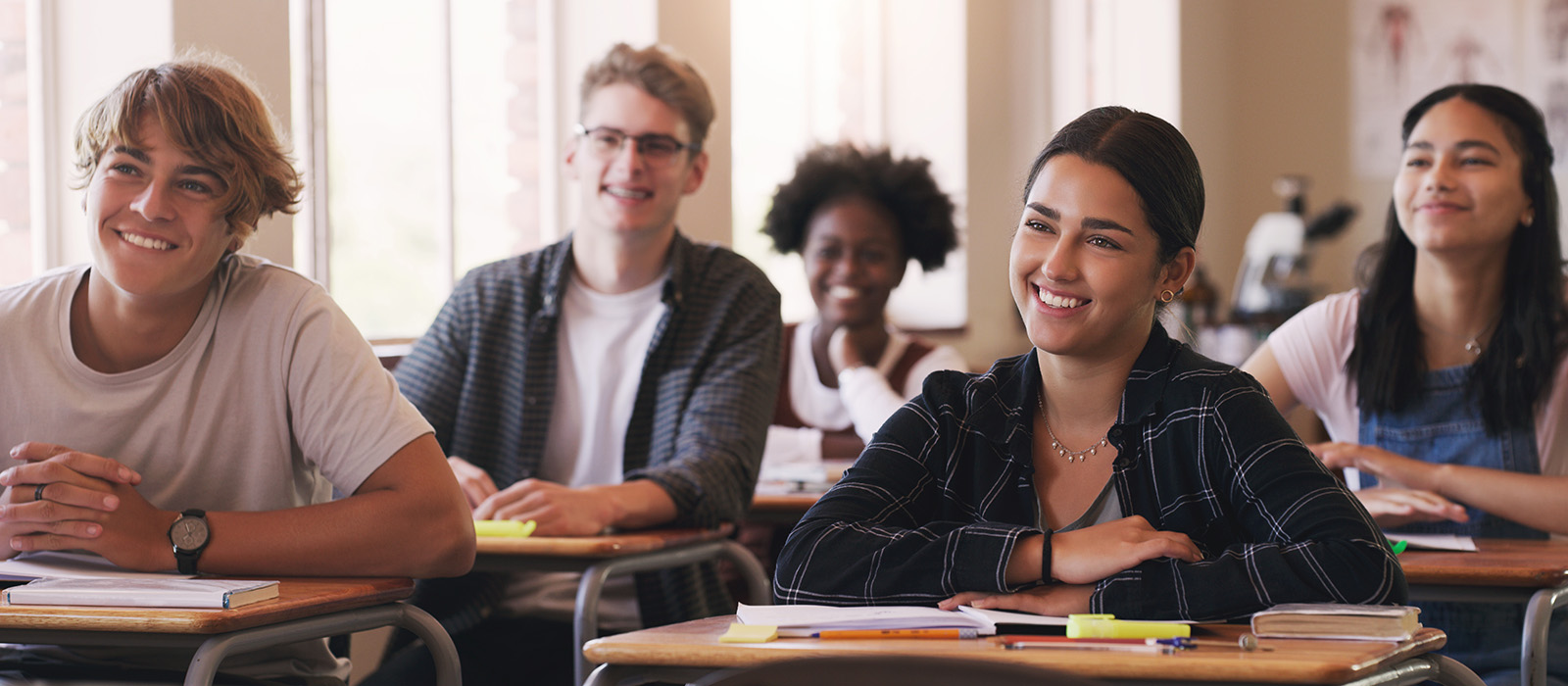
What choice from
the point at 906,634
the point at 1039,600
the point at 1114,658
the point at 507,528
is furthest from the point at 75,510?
the point at 1114,658

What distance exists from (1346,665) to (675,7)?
318 cm

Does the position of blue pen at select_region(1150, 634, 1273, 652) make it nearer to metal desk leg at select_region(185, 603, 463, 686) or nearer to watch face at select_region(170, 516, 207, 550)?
metal desk leg at select_region(185, 603, 463, 686)

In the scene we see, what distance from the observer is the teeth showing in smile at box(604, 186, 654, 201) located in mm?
2922

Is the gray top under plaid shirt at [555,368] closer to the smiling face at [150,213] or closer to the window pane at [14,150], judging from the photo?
the window pane at [14,150]

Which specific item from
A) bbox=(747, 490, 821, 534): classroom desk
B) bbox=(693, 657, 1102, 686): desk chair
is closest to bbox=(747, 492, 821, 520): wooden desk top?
bbox=(747, 490, 821, 534): classroom desk

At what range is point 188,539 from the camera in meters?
1.80

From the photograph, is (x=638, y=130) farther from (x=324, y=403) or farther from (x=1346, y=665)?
(x=1346, y=665)

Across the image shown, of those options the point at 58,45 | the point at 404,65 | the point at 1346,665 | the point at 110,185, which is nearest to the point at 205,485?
the point at 110,185

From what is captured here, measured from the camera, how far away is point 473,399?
2836mm

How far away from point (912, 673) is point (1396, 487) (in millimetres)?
1864

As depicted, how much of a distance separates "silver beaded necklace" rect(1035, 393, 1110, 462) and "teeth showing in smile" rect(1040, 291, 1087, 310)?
147mm

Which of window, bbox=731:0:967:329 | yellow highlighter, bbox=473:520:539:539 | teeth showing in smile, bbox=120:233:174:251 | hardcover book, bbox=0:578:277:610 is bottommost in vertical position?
yellow highlighter, bbox=473:520:539:539

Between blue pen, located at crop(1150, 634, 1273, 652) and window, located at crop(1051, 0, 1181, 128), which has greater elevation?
window, located at crop(1051, 0, 1181, 128)

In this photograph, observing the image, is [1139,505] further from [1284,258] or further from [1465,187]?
[1284,258]
